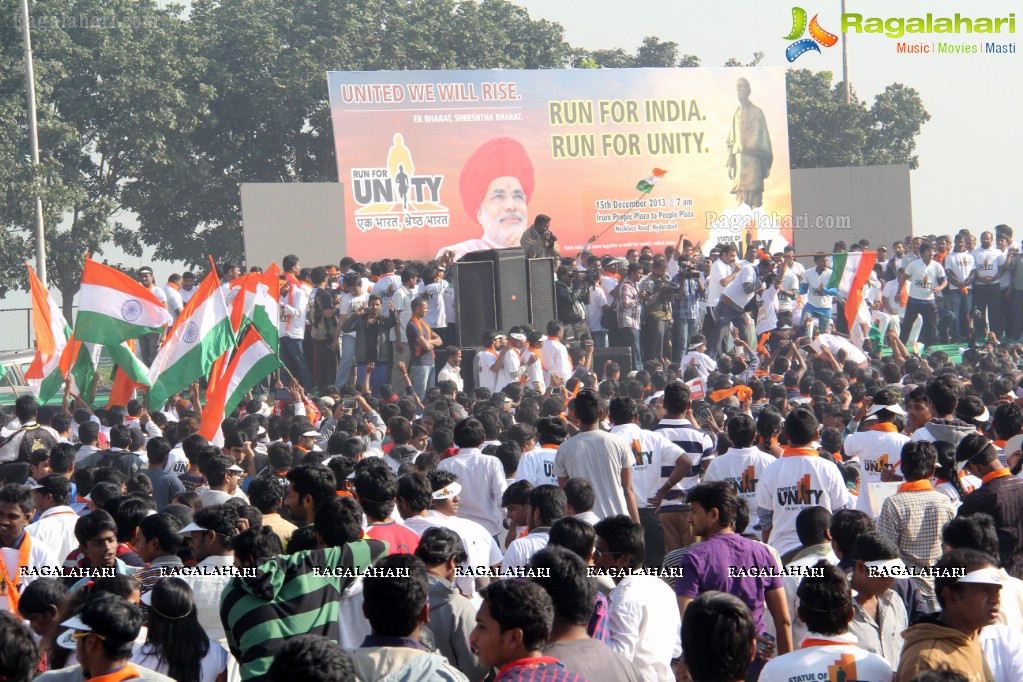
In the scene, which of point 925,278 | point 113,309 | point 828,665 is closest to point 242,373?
point 113,309

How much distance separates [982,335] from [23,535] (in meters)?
17.2

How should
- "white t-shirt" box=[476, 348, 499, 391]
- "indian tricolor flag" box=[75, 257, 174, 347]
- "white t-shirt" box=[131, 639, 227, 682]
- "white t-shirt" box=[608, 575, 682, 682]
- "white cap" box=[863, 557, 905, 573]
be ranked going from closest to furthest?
1. "white t-shirt" box=[131, 639, 227, 682]
2. "white t-shirt" box=[608, 575, 682, 682]
3. "white cap" box=[863, 557, 905, 573]
4. "indian tricolor flag" box=[75, 257, 174, 347]
5. "white t-shirt" box=[476, 348, 499, 391]

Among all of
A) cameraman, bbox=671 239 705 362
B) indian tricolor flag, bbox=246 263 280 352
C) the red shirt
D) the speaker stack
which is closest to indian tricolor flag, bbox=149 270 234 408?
indian tricolor flag, bbox=246 263 280 352

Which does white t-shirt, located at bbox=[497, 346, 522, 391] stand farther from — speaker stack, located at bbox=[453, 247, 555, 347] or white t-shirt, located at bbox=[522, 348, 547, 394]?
speaker stack, located at bbox=[453, 247, 555, 347]

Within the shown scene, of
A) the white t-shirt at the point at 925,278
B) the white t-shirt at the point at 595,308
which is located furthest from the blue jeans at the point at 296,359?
the white t-shirt at the point at 925,278

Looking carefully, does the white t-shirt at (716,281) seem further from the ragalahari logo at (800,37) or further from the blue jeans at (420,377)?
the ragalahari logo at (800,37)

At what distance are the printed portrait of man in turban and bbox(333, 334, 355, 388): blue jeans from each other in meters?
8.14

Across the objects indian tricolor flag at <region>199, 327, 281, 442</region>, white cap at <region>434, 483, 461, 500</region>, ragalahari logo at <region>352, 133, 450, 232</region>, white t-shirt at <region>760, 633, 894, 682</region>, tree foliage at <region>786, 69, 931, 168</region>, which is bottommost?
white t-shirt at <region>760, 633, 894, 682</region>

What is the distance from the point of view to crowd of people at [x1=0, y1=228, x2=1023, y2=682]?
4508 mm

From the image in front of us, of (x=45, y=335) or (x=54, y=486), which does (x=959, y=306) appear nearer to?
(x=45, y=335)

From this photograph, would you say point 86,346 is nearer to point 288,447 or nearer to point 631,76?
point 288,447

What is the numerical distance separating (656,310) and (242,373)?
26.9 ft

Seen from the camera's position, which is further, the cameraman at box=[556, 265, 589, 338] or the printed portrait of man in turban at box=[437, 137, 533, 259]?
the printed portrait of man in turban at box=[437, 137, 533, 259]

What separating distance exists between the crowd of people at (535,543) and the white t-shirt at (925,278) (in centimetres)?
748
